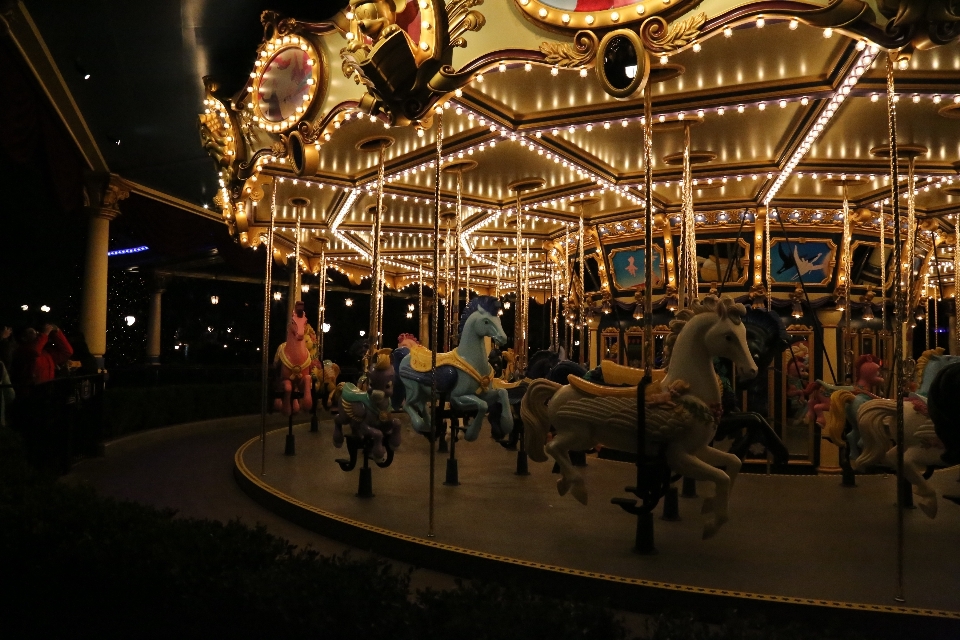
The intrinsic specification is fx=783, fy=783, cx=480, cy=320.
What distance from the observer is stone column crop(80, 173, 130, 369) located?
35.7 ft

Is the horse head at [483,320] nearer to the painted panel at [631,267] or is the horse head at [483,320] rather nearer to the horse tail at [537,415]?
the horse tail at [537,415]

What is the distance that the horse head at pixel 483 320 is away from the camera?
7617 millimetres

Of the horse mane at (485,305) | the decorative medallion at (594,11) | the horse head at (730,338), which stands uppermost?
the decorative medallion at (594,11)

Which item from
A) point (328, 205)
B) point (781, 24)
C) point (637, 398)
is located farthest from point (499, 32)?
point (328, 205)

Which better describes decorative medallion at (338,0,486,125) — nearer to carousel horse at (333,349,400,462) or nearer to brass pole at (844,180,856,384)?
carousel horse at (333,349,400,462)

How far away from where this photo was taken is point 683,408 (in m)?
4.63

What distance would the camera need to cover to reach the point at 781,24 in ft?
16.0

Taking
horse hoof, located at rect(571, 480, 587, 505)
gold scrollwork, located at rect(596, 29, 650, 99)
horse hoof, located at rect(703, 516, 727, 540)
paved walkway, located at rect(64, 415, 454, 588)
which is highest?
gold scrollwork, located at rect(596, 29, 650, 99)

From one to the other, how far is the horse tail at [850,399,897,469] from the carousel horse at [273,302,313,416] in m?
6.49

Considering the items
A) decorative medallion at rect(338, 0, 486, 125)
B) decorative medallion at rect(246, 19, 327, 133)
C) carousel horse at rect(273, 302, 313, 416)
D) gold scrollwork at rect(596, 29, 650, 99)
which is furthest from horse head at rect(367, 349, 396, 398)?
gold scrollwork at rect(596, 29, 650, 99)

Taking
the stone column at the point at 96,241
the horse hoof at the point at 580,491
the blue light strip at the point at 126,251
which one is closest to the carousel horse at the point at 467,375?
the horse hoof at the point at 580,491

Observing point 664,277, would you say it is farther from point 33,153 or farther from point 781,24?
point 33,153

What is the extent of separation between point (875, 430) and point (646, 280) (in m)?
2.19

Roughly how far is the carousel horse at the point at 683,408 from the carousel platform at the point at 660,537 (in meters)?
0.53
